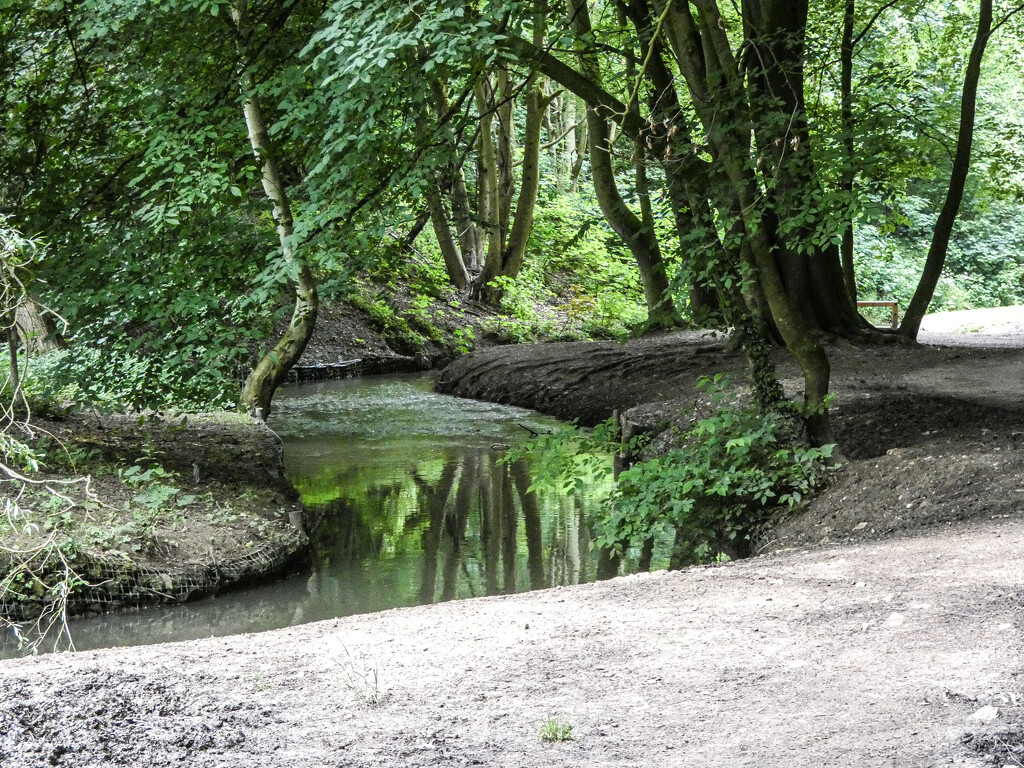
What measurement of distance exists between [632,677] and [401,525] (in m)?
6.12

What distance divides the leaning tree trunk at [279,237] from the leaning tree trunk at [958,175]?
359 inches

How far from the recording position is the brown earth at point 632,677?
10.7 ft

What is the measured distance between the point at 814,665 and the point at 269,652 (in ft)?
7.65

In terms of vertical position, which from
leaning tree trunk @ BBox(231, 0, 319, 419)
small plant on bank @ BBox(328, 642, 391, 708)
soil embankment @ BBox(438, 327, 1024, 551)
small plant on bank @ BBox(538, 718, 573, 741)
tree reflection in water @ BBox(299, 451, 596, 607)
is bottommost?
tree reflection in water @ BBox(299, 451, 596, 607)

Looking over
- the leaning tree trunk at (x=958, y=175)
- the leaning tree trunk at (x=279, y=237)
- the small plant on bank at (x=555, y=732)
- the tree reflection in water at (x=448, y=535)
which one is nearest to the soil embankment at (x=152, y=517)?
the tree reflection in water at (x=448, y=535)

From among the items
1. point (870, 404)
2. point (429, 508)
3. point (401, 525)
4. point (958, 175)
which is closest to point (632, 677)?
point (401, 525)

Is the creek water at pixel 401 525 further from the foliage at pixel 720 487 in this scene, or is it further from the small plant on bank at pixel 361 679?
the small plant on bank at pixel 361 679

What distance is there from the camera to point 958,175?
15.1 metres

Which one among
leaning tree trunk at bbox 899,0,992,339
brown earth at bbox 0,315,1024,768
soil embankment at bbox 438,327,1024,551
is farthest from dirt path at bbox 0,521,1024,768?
leaning tree trunk at bbox 899,0,992,339

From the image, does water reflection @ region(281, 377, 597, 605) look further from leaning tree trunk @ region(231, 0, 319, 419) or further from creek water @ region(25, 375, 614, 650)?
leaning tree trunk @ region(231, 0, 319, 419)

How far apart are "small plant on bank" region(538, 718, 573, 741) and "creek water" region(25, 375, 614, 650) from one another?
407cm

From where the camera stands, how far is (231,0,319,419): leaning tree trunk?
31.1ft

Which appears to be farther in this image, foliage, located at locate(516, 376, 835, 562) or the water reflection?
the water reflection

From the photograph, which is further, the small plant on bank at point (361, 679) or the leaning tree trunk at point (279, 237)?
the leaning tree trunk at point (279, 237)
